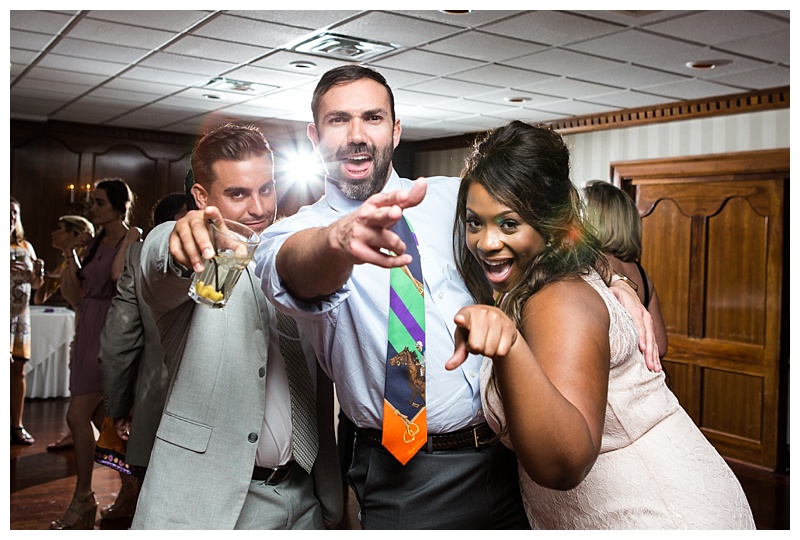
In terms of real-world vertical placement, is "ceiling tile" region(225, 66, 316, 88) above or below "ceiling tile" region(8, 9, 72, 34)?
below

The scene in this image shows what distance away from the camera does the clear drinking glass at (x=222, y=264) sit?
0.98 m

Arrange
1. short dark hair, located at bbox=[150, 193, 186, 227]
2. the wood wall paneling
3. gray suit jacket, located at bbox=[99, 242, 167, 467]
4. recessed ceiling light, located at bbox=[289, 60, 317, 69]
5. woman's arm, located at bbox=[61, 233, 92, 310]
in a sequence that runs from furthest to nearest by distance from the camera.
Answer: the wood wall paneling → recessed ceiling light, located at bbox=[289, 60, 317, 69] → woman's arm, located at bbox=[61, 233, 92, 310] → short dark hair, located at bbox=[150, 193, 186, 227] → gray suit jacket, located at bbox=[99, 242, 167, 467]

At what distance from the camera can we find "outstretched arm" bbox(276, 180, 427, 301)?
82 cm

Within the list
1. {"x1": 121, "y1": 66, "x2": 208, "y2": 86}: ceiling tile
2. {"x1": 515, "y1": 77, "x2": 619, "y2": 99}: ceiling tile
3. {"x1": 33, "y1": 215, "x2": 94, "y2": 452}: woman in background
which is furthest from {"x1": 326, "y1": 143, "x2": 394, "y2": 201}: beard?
{"x1": 121, "y1": 66, "x2": 208, "y2": 86}: ceiling tile

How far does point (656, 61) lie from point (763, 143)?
1122 mm

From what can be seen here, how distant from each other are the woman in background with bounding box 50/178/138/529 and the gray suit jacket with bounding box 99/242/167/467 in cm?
94

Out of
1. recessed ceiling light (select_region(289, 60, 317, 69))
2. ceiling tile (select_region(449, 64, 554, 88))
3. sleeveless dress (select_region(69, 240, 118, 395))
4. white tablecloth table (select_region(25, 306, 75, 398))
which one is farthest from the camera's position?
white tablecloth table (select_region(25, 306, 75, 398))

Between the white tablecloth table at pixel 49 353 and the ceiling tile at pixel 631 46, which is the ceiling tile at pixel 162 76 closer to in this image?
the white tablecloth table at pixel 49 353

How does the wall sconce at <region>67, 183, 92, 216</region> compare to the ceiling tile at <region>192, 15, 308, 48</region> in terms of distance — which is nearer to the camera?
the ceiling tile at <region>192, 15, 308, 48</region>

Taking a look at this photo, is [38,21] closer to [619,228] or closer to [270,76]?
[270,76]

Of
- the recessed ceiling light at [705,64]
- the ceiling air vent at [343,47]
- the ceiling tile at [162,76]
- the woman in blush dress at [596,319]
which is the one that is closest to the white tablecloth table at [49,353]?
the ceiling tile at [162,76]

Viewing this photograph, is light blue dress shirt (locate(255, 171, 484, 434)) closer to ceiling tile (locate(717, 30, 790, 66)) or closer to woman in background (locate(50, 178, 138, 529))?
woman in background (locate(50, 178, 138, 529))

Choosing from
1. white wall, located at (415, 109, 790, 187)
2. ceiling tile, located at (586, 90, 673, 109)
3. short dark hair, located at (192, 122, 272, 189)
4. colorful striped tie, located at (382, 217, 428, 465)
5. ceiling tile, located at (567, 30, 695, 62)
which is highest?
ceiling tile, located at (586, 90, 673, 109)

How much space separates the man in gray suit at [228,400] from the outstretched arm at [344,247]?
343 mm
